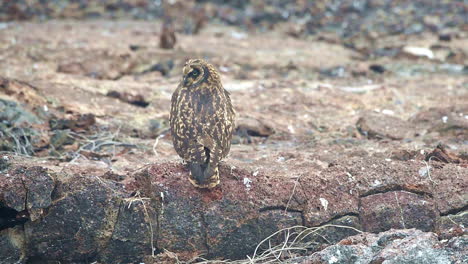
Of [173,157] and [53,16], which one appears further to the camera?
[53,16]

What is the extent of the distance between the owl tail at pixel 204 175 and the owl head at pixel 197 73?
733 mm

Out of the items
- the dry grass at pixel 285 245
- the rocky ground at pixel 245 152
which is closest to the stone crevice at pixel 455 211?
the rocky ground at pixel 245 152

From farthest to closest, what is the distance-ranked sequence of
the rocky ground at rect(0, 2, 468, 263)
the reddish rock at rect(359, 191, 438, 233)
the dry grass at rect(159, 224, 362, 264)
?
the reddish rock at rect(359, 191, 438, 233) → the dry grass at rect(159, 224, 362, 264) → the rocky ground at rect(0, 2, 468, 263)

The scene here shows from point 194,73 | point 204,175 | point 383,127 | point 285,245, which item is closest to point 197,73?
point 194,73

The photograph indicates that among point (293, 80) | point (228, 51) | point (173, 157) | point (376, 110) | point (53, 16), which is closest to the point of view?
point (173, 157)

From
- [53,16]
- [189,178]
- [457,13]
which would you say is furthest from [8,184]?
[457,13]

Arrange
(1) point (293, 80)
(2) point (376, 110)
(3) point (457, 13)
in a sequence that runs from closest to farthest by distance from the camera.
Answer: (2) point (376, 110), (1) point (293, 80), (3) point (457, 13)

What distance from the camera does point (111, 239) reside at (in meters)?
6.04

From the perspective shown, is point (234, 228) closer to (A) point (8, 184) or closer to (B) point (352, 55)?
(A) point (8, 184)

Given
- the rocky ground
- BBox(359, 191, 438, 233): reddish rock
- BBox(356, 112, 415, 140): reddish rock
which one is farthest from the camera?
BBox(356, 112, 415, 140): reddish rock

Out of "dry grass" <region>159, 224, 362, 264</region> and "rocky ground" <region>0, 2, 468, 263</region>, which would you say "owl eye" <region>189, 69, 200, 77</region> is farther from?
"dry grass" <region>159, 224, 362, 264</region>

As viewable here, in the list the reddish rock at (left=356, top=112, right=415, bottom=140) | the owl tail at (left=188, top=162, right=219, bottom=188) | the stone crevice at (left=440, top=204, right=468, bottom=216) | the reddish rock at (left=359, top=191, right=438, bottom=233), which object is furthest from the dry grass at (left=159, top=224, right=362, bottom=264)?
the reddish rock at (left=356, top=112, right=415, bottom=140)

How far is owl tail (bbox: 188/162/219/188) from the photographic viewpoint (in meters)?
6.03

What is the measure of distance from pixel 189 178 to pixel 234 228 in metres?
0.58
